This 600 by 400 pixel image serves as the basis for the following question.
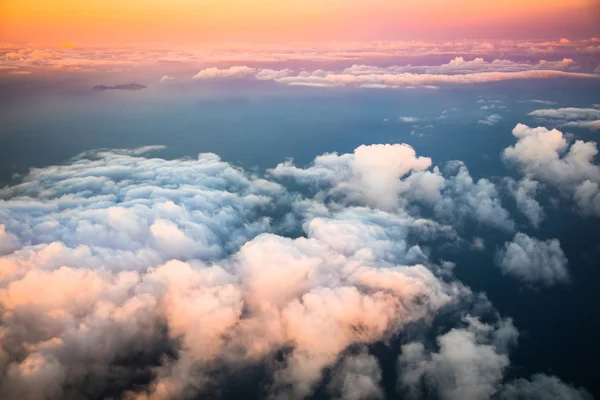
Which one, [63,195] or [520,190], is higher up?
[63,195]

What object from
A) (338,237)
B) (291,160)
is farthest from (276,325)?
(291,160)

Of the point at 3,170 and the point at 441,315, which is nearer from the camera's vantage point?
the point at 441,315

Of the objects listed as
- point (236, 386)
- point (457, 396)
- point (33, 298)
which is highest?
point (33, 298)

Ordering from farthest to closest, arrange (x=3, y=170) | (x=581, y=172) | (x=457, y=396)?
(x=581, y=172)
(x=3, y=170)
(x=457, y=396)

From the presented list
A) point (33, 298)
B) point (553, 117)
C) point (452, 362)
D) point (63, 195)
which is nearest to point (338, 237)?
point (452, 362)

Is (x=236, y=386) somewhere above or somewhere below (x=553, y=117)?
below

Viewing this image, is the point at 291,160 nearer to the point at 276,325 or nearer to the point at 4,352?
the point at 276,325

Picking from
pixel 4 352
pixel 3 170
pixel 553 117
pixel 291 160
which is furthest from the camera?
pixel 553 117

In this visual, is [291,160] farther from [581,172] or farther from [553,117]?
[553,117]

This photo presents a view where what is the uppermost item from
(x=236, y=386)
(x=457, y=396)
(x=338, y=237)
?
(x=338, y=237)
